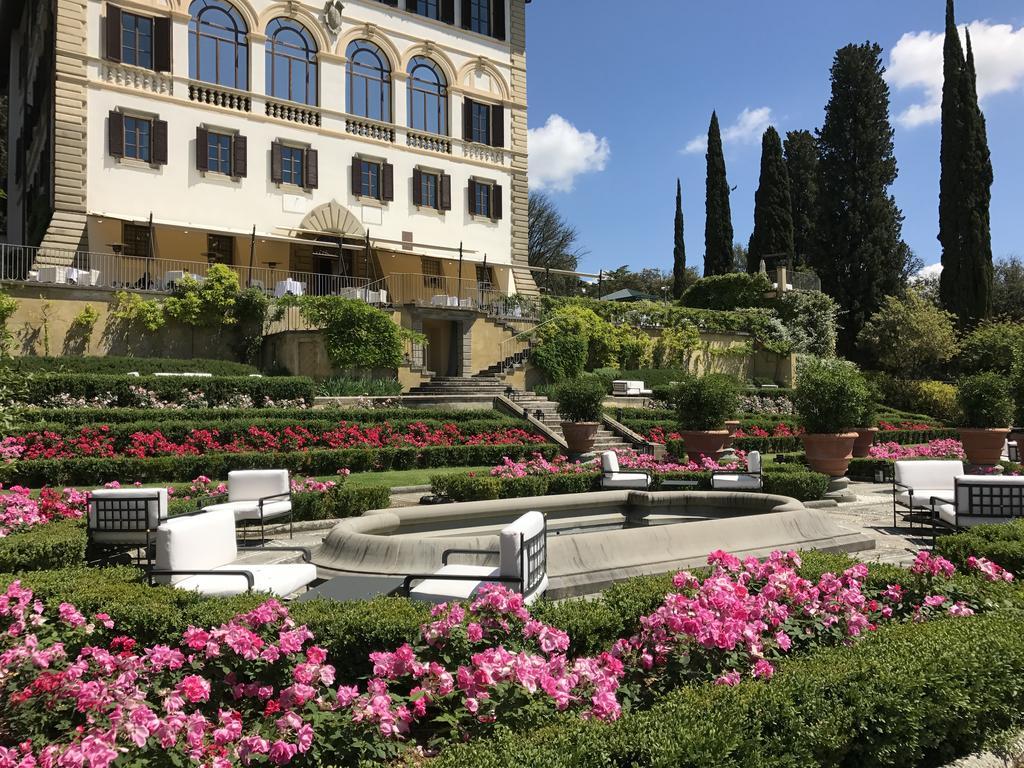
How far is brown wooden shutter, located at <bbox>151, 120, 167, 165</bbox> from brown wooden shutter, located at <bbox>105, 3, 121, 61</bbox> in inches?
86.4

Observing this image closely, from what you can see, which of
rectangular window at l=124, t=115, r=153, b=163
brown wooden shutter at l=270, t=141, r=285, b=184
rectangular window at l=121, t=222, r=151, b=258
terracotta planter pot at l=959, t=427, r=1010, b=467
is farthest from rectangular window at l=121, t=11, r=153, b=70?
terracotta planter pot at l=959, t=427, r=1010, b=467

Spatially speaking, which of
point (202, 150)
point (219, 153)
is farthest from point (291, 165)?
point (202, 150)

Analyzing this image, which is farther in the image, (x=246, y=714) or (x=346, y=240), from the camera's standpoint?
(x=346, y=240)

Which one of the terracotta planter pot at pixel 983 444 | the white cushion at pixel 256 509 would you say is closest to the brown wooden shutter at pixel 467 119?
the terracotta planter pot at pixel 983 444

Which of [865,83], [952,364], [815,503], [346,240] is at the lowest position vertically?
[815,503]

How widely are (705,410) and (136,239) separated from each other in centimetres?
1954

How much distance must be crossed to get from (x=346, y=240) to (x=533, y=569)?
82.1 feet

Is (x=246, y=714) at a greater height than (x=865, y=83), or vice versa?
(x=865, y=83)

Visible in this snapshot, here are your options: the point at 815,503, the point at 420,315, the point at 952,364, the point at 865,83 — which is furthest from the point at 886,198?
the point at 815,503

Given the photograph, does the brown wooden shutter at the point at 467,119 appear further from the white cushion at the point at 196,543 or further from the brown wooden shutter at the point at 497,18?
the white cushion at the point at 196,543

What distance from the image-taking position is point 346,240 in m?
28.6

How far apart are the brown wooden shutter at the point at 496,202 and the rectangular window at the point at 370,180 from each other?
510cm

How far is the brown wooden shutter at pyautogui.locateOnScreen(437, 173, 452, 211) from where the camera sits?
30609 millimetres

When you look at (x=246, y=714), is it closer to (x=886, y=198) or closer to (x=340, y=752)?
(x=340, y=752)
